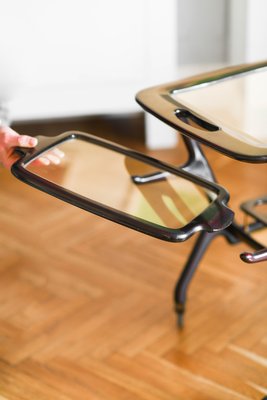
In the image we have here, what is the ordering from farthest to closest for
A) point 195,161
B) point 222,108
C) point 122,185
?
point 195,161
point 122,185
point 222,108

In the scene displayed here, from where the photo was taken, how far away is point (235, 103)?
1.67 metres

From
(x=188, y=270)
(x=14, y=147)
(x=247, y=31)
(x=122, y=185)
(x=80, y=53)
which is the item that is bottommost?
(x=188, y=270)

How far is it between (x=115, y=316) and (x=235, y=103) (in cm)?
77

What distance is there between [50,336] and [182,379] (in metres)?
0.39

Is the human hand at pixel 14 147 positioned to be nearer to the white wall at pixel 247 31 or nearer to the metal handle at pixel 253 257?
the metal handle at pixel 253 257

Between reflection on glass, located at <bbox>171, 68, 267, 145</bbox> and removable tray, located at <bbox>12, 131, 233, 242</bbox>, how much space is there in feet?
0.49

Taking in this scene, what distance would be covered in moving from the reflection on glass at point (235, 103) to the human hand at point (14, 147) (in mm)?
294

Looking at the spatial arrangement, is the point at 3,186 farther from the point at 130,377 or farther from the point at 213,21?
the point at 213,21

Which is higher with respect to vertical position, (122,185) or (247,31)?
(122,185)

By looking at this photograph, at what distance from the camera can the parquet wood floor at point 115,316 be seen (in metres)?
1.88

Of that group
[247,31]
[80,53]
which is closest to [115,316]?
[80,53]

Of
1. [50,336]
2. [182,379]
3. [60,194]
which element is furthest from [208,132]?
[50,336]

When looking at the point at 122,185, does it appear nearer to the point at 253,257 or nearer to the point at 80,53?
the point at 253,257

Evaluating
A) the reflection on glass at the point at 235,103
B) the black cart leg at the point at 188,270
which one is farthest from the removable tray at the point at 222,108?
the black cart leg at the point at 188,270
